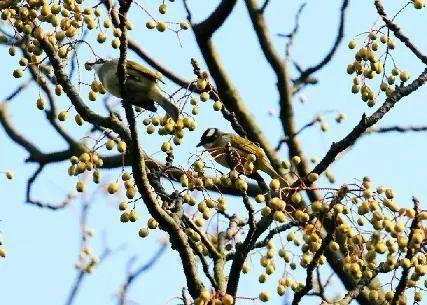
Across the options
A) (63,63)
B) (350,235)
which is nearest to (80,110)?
(63,63)

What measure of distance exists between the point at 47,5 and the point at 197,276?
6.00 feet

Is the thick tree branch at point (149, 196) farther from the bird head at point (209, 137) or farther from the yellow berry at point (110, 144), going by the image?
the bird head at point (209, 137)

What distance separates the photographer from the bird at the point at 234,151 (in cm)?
486

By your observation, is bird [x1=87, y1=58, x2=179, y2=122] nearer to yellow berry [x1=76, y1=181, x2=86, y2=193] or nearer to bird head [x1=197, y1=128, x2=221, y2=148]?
yellow berry [x1=76, y1=181, x2=86, y2=193]

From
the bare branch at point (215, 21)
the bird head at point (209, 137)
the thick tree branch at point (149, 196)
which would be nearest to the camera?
the thick tree branch at point (149, 196)

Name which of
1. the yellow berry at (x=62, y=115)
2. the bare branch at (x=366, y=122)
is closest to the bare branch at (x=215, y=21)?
the yellow berry at (x=62, y=115)

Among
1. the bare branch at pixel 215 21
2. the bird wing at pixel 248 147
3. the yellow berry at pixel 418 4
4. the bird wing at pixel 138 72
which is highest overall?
the bare branch at pixel 215 21

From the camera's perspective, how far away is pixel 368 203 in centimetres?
436

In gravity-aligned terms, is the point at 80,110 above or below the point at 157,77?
below

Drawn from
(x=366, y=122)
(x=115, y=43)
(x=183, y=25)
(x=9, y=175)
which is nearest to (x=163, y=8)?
(x=183, y=25)

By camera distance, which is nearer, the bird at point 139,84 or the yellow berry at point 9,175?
the bird at point 139,84

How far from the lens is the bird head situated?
8.51m

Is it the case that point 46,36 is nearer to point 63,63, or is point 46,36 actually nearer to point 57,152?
point 63,63

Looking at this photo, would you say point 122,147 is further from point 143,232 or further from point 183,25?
point 183,25
